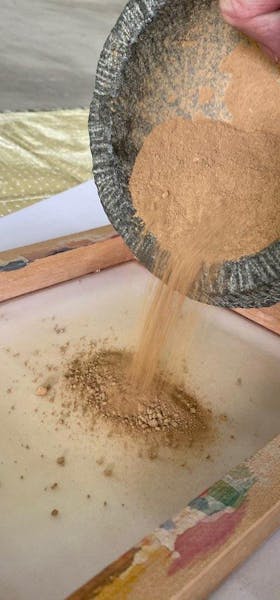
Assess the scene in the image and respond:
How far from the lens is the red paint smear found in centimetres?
60

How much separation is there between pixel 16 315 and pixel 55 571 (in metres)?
0.51

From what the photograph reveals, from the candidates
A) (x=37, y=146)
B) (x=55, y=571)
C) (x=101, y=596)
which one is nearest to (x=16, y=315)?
(x=55, y=571)

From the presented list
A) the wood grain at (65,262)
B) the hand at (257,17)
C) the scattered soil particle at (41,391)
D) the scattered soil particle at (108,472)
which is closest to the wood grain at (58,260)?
the wood grain at (65,262)

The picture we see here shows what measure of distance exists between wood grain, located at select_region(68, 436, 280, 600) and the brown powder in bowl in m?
0.29

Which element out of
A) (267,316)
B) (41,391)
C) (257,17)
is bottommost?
(41,391)

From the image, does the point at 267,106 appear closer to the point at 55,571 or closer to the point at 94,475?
the point at 94,475

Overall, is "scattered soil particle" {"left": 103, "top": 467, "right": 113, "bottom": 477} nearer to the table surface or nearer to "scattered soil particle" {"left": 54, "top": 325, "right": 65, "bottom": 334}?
"scattered soil particle" {"left": 54, "top": 325, "right": 65, "bottom": 334}

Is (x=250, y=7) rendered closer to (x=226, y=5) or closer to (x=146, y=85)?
(x=226, y=5)

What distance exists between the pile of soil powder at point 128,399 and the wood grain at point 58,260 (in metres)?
0.19

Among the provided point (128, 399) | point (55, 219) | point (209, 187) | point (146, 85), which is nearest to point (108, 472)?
point (128, 399)

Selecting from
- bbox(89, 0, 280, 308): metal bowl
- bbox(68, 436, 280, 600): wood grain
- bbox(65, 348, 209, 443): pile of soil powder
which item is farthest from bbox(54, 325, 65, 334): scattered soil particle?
bbox(68, 436, 280, 600): wood grain

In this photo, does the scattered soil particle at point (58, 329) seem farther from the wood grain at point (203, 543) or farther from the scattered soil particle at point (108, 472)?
the wood grain at point (203, 543)

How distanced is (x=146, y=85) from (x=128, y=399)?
0.48 m

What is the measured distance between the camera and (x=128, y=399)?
3.28ft
